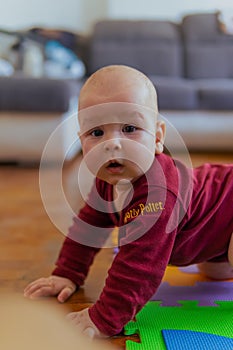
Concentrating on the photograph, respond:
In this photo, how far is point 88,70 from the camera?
3.19 meters

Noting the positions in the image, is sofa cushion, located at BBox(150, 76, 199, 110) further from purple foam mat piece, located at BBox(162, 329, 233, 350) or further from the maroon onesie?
purple foam mat piece, located at BBox(162, 329, 233, 350)

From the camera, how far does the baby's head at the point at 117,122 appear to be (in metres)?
0.74

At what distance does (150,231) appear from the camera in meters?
0.73

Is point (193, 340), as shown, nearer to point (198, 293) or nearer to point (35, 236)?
point (198, 293)

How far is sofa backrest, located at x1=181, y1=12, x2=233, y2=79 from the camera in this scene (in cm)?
306

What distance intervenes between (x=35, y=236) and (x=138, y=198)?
1.77ft

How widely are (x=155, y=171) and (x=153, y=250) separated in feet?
0.42

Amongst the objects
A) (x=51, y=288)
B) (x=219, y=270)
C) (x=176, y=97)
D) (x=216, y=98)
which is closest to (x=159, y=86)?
(x=176, y=97)

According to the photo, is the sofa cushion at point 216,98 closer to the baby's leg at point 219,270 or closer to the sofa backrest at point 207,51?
the sofa backrest at point 207,51

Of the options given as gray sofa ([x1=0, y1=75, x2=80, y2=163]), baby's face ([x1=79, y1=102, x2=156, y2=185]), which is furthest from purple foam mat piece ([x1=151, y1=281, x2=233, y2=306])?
gray sofa ([x1=0, y1=75, x2=80, y2=163])

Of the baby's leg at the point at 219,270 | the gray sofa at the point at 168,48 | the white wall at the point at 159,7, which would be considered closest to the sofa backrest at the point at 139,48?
the gray sofa at the point at 168,48

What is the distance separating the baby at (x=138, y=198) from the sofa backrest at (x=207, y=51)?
233 centimetres

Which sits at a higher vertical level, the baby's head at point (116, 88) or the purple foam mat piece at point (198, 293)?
the baby's head at point (116, 88)

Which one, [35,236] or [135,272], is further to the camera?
[35,236]
